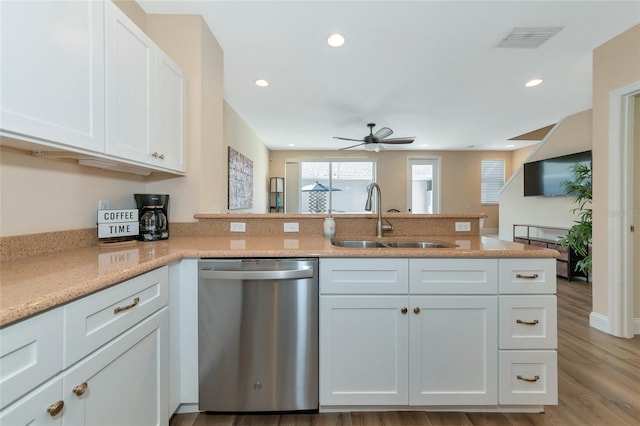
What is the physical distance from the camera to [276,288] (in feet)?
4.54

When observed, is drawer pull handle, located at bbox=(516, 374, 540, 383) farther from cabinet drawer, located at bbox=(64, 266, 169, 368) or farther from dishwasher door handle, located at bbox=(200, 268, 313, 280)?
cabinet drawer, located at bbox=(64, 266, 169, 368)

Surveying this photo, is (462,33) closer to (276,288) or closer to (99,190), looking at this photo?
(276,288)

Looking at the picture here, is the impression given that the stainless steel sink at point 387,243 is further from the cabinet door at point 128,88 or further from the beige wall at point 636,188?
the beige wall at point 636,188

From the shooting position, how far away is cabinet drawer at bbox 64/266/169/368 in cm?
81

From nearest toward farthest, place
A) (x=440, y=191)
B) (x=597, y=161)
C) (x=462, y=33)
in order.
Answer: (x=462, y=33), (x=597, y=161), (x=440, y=191)

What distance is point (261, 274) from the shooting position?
4.44 ft

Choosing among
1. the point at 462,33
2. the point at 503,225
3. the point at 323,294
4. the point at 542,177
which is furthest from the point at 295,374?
the point at 503,225

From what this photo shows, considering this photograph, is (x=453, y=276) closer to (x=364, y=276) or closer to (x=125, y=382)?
(x=364, y=276)

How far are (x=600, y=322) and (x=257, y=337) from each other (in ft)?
10.1

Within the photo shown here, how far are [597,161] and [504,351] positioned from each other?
2278 mm

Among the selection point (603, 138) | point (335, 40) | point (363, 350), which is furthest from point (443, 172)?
point (363, 350)

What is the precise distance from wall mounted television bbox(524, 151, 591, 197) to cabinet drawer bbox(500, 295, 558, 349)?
377cm

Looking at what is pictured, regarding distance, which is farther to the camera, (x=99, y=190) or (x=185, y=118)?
(x=185, y=118)

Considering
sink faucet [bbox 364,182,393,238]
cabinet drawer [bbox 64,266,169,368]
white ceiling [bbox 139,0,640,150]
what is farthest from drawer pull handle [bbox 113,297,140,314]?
white ceiling [bbox 139,0,640,150]
